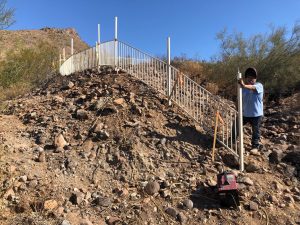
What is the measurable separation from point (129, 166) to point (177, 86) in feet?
8.51

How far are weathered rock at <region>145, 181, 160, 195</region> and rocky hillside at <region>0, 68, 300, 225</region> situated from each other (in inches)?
0.7

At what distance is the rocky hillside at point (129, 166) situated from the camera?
18.6ft

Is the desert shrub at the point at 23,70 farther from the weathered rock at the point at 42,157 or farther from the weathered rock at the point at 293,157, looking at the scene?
the weathered rock at the point at 293,157

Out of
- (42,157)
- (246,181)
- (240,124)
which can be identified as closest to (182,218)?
(246,181)

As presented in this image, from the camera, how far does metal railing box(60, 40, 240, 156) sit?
292 inches

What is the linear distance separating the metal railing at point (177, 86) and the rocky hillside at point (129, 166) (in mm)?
232

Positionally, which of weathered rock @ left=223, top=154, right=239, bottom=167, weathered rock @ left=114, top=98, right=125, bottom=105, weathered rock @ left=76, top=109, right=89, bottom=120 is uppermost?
weathered rock @ left=114, top=98, right=125, bottom=105

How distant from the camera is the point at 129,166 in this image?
6.78 meters

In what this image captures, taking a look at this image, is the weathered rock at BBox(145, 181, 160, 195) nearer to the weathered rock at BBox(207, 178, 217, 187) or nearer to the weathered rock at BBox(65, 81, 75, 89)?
the weathered rock at BBox(207, 178, 217, 187)

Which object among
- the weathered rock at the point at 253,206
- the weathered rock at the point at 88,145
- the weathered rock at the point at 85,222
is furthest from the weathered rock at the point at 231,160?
the weathered rock at the point at 85,222

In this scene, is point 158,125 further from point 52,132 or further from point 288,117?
point 288,117

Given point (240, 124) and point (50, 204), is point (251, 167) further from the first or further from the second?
point (50, 204)

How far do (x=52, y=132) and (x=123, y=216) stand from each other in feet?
9.87

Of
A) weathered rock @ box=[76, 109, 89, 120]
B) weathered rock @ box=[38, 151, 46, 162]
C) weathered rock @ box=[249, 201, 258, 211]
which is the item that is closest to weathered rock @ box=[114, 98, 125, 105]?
weathered rock @ box=[76, 109, 89, 120]
